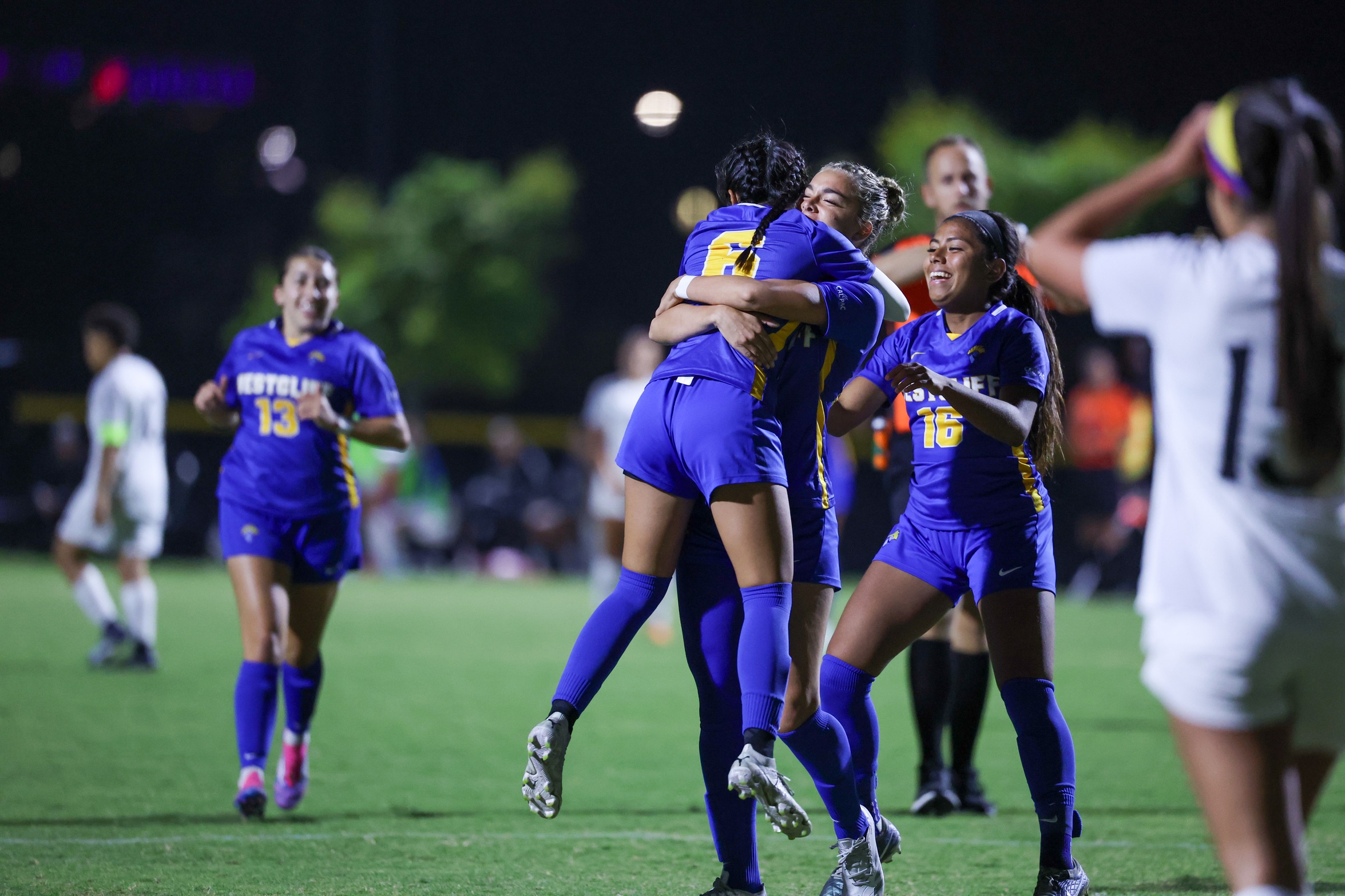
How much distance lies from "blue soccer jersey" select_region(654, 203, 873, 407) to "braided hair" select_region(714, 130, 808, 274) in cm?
6

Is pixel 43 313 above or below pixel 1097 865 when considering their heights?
above

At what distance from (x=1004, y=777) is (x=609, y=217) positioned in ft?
94.1

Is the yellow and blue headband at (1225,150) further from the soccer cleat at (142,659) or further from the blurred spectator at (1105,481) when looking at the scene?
the blurred spectator at (1105,481)

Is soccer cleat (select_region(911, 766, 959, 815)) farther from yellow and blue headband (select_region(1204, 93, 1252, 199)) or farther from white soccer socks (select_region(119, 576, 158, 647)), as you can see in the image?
white soccer socks (select_region(119, 576, 158, 647))

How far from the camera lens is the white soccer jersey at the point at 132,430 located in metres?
10.5

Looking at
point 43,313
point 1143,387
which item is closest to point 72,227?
point 43,313

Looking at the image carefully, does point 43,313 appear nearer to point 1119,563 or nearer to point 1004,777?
point 1119,563

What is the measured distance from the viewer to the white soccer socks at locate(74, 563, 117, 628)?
10688mm

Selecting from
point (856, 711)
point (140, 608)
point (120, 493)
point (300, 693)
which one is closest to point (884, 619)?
point (856, 711)

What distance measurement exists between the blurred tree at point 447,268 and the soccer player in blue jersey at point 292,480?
850 inches

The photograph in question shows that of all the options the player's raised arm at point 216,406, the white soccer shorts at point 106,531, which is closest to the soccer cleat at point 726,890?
the player's raised arm at point 216,406

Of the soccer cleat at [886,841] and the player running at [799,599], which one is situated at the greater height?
the player running at [799,599]

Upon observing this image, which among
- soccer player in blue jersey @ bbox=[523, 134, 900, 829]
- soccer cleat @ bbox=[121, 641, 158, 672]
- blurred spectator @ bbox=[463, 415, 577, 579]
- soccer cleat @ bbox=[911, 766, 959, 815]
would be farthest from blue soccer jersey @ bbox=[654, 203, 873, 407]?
blurred spectator @ bbox=[463, 415, 577, 579]

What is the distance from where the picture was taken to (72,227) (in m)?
30.4
